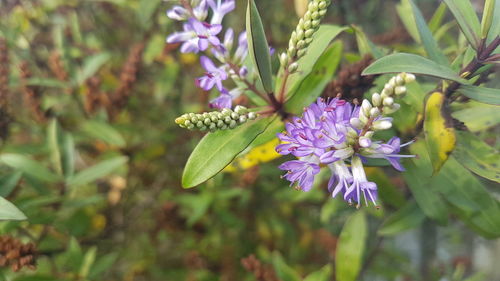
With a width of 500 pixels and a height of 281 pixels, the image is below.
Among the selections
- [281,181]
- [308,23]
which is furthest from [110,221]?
[308,23]

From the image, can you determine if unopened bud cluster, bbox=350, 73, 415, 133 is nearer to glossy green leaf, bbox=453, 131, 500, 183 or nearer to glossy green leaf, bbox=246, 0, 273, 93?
glossy green leaf, bbox=246, 0, 273, 93

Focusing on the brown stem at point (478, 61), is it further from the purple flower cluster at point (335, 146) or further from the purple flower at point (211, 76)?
the purple flower at point (211, 76)

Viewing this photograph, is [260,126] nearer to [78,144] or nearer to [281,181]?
[281,181]

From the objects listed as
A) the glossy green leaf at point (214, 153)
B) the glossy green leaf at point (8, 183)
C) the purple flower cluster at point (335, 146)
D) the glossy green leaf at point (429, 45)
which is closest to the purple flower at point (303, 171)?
the purple flower cluster at point (335, 146)

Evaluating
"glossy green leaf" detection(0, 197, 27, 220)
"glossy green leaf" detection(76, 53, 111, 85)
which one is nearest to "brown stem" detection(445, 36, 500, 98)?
"glossy green leaf" detection(0, 197, 27, 220)

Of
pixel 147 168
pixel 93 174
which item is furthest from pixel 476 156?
pixel 147 168
